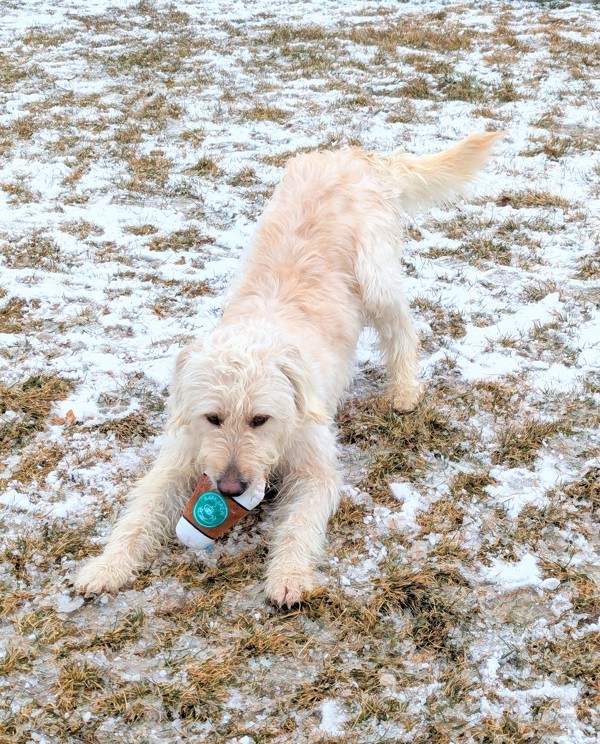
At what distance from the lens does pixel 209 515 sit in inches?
117

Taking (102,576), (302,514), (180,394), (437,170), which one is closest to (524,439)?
(302,514)

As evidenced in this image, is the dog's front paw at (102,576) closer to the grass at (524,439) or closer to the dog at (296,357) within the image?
the dog at (296,357)

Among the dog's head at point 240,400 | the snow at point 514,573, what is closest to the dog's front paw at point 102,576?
the dog's head at point 240,400

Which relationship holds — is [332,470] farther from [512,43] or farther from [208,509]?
[512,43]

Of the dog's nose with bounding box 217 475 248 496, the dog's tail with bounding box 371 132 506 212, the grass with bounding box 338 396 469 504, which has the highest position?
the dog's tail with bounding box 371 132 506 212

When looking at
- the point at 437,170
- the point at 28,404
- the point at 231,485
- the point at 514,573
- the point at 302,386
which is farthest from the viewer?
the point at 437,170

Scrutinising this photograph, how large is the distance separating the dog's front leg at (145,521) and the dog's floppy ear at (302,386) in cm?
60

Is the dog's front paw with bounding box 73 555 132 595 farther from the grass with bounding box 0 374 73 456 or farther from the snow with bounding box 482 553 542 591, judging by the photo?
the snow with bounding box 482 553 542 591

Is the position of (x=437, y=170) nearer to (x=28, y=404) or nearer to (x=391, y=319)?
(x=391, y=319)

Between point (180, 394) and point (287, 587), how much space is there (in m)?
0.98

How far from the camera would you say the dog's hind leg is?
410 cm

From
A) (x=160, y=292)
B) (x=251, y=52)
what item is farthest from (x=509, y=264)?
(x=251, y=52)

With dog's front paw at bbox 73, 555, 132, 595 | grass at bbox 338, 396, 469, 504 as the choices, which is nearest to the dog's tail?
grass at bbox 338, 396, 469, 504

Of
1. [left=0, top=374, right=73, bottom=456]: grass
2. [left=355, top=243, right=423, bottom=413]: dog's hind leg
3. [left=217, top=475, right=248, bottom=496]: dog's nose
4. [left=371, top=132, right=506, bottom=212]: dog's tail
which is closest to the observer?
[left=217, top=475, right=248, bottom=496]: dog's nose
